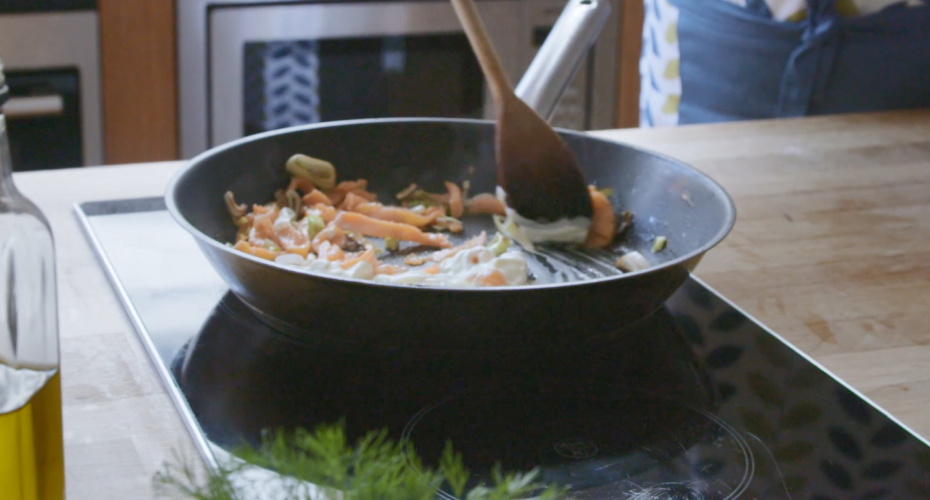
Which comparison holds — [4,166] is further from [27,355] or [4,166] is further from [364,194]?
[364,194]

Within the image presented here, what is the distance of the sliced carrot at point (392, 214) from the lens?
1.05m

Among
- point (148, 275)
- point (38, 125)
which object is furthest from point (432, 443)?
point (38, 125)

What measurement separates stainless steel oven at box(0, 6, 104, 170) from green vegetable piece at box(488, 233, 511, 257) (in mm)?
1194

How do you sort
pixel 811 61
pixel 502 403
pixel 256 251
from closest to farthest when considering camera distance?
pixel 502 403
pixel 256 251
pixel 811 61

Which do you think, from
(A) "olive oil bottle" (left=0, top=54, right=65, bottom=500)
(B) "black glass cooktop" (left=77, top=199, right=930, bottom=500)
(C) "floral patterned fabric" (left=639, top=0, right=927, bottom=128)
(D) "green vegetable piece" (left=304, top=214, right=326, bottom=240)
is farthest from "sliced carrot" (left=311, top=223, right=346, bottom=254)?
(C) "floral patterned fabric" (left=639, top=0, right=927, bottom=128)

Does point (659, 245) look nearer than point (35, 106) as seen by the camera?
Yes

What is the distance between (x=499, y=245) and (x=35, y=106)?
1261 mm

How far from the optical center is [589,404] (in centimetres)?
71

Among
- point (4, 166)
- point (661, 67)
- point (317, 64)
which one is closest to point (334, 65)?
point (317, 64)

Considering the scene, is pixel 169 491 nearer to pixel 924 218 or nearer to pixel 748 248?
pixel 748 248

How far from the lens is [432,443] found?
0.66 m

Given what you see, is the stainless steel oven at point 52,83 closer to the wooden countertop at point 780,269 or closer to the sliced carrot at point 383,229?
the wooden countertop at point 780,269

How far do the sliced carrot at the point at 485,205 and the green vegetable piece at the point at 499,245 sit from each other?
0.10 meters

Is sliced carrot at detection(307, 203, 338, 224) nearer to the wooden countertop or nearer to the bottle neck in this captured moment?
the wooden countertop
